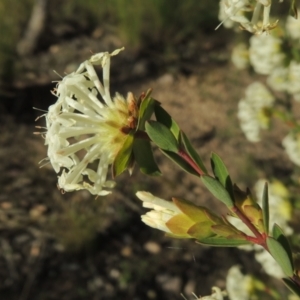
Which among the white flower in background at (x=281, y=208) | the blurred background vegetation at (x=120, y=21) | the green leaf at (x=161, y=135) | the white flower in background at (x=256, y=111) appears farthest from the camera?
the blurred background vegetation at (x=120, y=21)

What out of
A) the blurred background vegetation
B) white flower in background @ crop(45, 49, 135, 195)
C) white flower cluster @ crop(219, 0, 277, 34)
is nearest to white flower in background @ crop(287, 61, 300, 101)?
white flower cluster @ crop(219, 0, 277, 34)

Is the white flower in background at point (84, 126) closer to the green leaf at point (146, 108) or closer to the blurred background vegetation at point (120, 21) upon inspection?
the green leaf at point (146, 108)

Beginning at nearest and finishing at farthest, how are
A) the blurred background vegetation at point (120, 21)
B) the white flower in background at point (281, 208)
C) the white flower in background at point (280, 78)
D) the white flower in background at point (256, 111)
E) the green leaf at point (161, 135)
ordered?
the green leaf at point (161, 135)
the white flower in background at point (281, 208)
the white flower in background at point (280, 78)
the white flower in background at point (256, 111)
the blurred background vegetation at point (120, 21)

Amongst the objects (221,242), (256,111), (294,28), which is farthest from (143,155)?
(256,111)

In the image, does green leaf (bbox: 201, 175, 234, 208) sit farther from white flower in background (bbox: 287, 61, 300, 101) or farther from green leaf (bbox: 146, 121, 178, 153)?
white flower in background (bbox: 287, 61, 300, 101)

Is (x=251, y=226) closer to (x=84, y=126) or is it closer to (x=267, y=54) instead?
(x=84, y=126)

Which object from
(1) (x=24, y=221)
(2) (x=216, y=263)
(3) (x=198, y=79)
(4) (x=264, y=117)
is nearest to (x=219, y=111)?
(3) (x=198, y=79)

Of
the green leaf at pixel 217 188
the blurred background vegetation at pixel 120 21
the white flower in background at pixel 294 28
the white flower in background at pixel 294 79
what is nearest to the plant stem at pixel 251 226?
the green leaf at pixel 217 188

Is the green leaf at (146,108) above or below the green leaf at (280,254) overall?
above

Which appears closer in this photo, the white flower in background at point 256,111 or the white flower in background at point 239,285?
the white flower in background at point 239,285
